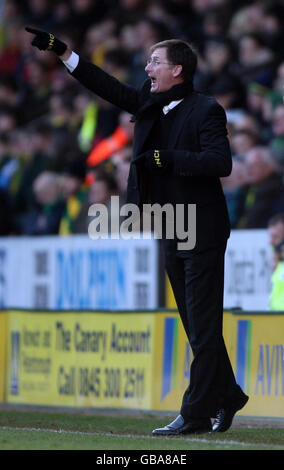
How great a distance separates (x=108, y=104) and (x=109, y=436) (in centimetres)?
853

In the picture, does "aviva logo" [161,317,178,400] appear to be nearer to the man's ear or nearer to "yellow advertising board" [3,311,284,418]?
"yellow advertising board" [3,311,284,418]

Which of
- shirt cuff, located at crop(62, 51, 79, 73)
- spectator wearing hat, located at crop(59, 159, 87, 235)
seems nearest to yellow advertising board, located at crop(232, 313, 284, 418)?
shirt cuff, located at crop(62, 51, 79, 73)

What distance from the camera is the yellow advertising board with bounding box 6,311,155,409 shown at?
33.2ft

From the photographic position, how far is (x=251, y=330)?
30.3 ft

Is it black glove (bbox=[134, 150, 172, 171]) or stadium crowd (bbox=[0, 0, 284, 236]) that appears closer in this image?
black glove (bbox=[134, 150, 172, 171])

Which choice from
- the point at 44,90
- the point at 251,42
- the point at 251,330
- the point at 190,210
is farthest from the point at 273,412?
the point at 44,90

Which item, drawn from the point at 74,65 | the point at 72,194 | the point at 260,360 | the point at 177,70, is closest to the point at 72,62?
the point at 74,65

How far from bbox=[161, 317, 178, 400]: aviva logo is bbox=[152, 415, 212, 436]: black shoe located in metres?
2.94

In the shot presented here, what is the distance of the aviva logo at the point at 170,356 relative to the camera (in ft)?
32.0

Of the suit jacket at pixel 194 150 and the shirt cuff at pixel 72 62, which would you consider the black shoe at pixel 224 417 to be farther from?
the shirt cuff at pixel 72 62

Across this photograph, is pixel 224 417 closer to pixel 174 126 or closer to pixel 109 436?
pixel 109 436

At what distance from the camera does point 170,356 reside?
9875mm

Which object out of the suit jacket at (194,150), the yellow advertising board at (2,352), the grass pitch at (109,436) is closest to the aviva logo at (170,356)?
the grass pitch at (109,436)
